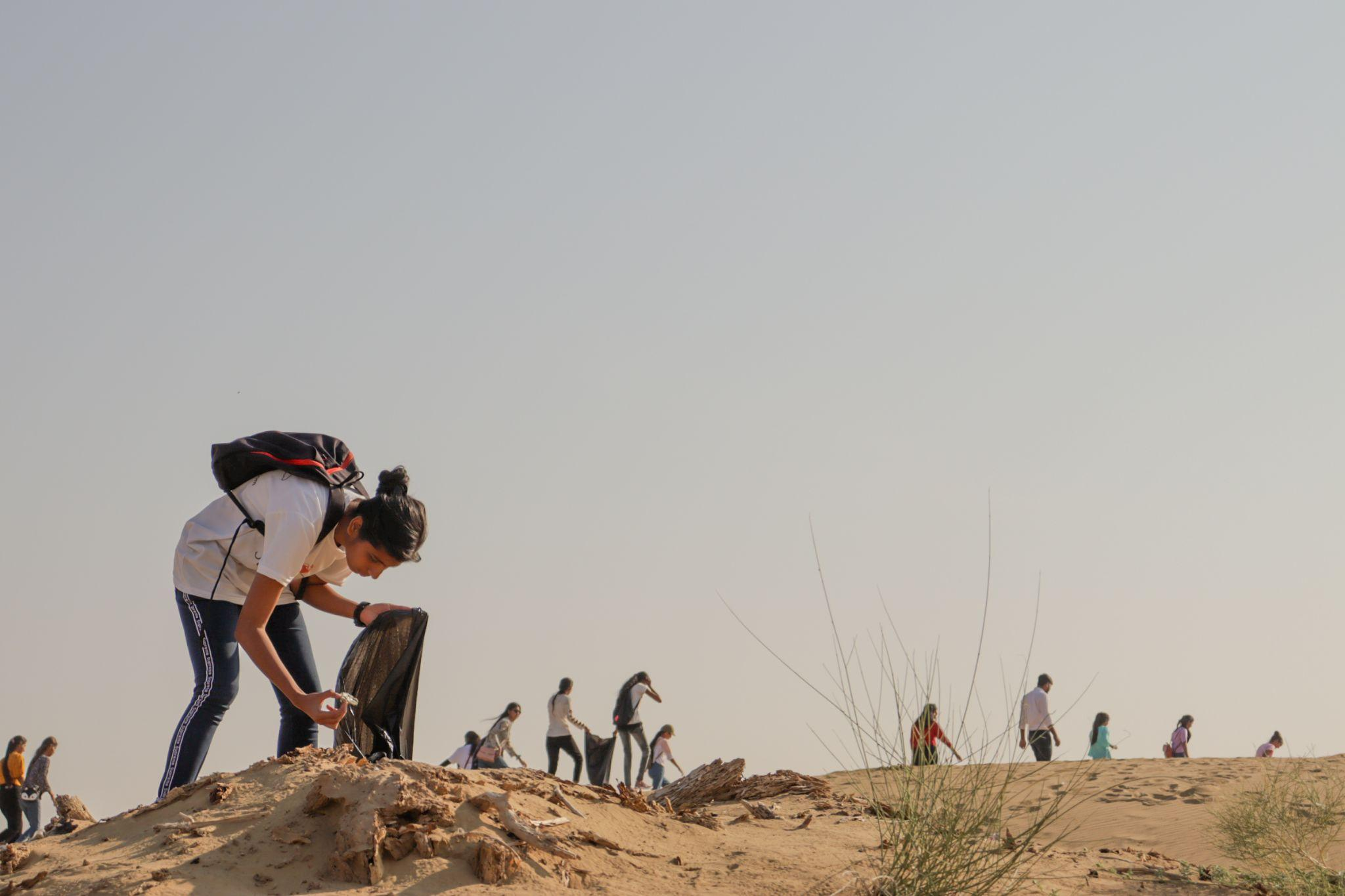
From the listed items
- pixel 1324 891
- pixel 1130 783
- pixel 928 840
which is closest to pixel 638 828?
pixel 928 840

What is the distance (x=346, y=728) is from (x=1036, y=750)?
418 inches

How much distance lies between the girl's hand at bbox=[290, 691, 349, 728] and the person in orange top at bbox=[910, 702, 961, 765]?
79.8 inches

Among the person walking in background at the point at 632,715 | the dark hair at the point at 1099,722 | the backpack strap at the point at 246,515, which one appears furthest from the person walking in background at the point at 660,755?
the backpack strap at the point at 246,515

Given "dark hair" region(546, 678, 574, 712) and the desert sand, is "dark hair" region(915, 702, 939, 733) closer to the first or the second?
the desert sand

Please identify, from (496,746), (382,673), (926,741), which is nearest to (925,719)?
(926,741)

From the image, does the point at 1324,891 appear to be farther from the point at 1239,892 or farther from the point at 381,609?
the point at 381,609

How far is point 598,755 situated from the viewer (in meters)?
12.3

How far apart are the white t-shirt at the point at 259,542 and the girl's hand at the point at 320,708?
407mm

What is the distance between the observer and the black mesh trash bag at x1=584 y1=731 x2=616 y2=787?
482 inches

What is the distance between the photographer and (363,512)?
3770 mm

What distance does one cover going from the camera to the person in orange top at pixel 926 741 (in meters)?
4.08

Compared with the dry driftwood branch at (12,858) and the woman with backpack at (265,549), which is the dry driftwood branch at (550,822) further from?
the dry driftwood branch at (12,858)

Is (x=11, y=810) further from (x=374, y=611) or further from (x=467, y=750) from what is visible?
(x=374, y=611)

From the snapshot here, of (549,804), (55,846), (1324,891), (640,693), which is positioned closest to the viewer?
(55,846)
